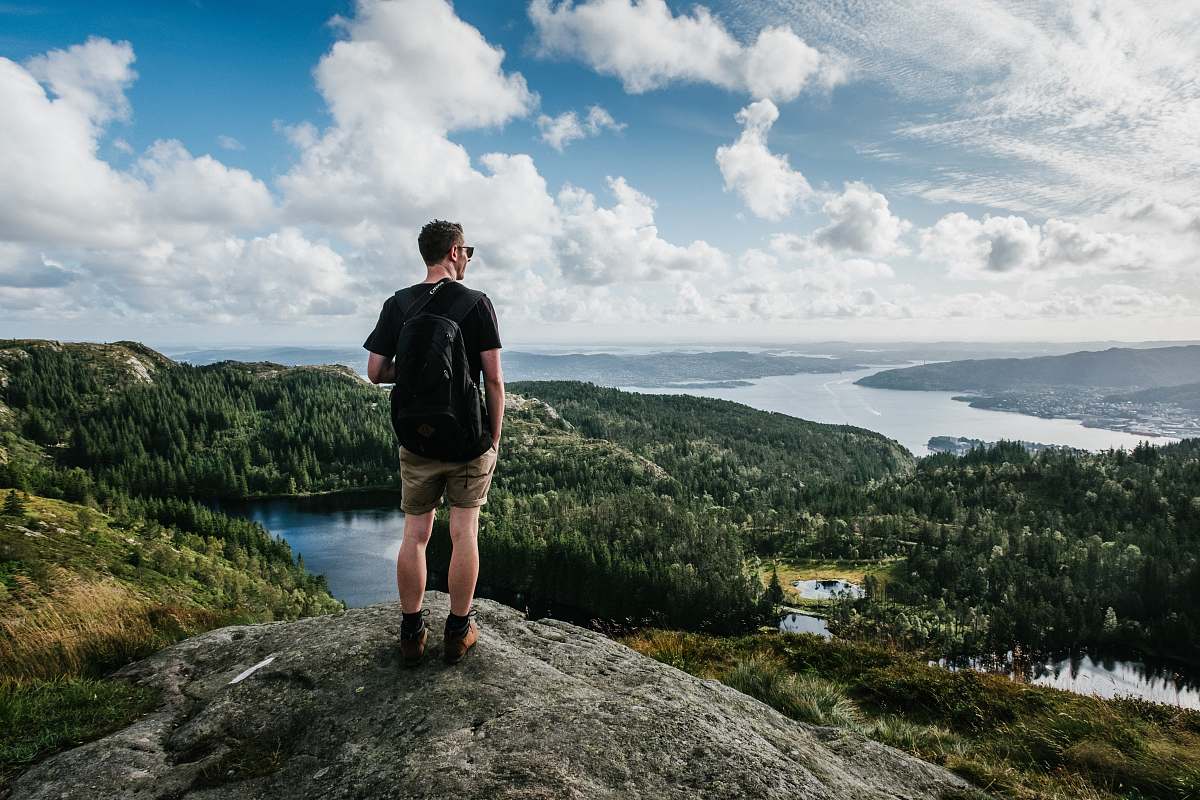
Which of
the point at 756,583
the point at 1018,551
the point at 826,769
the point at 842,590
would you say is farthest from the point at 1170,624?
the point at 826,769

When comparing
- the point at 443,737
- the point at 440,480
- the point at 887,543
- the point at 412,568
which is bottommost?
the point at 887,543

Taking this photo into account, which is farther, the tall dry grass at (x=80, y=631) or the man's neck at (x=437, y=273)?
the tall dry grass at (x=80, y=631)

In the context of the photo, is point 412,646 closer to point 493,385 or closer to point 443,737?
point 443,737

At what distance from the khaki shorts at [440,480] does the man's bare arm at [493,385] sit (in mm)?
318

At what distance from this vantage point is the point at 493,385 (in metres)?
5.74

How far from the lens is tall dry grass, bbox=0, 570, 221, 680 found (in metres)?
6.25

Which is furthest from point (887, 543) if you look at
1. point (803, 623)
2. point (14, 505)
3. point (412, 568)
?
point (412, 568)

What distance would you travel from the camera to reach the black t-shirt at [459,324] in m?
5.61

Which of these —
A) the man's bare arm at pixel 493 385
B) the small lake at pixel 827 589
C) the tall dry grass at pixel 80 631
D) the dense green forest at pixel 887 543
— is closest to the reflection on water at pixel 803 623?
the dense green forest at pixel 887 543

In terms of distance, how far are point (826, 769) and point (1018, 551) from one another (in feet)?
606

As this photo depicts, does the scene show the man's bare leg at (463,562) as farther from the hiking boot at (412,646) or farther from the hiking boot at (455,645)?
the hiking boot at (412,646)

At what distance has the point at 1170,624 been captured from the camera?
112562 mm

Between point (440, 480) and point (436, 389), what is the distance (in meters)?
1.04

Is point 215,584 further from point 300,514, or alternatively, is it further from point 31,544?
point 300,514
